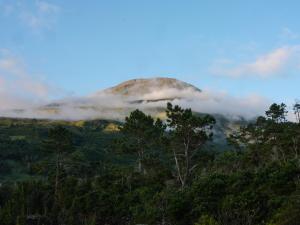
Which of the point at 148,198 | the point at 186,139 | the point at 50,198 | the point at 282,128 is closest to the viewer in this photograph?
the point at 148,198

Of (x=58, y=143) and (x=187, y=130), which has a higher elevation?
(x=187, y=130)

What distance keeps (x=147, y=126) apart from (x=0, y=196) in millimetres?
33085

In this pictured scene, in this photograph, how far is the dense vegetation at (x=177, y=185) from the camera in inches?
1716

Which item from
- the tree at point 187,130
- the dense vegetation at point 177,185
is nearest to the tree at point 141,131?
the dense vegetation at point 177,185

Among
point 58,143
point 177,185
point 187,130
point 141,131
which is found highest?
point 187,130

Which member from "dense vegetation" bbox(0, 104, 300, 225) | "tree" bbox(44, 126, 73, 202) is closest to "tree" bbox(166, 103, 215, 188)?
"dense vegetation" bbox(0, 104, 300, 225)

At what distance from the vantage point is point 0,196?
8500 cm

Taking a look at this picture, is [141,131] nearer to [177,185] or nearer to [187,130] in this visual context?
[177,185]

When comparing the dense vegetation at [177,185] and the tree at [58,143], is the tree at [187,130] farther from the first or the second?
the tree at [58,143]

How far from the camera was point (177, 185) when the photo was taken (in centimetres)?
6588

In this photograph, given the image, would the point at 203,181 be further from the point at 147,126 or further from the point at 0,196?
the point at 0,196

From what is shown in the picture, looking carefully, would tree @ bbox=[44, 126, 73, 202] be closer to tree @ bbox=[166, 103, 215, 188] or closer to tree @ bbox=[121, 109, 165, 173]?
tree @ bbox=[121, 109, 165, 173]

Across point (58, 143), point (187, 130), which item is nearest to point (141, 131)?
point (58, 143)

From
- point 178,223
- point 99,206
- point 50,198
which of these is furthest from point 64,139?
point 178,223
